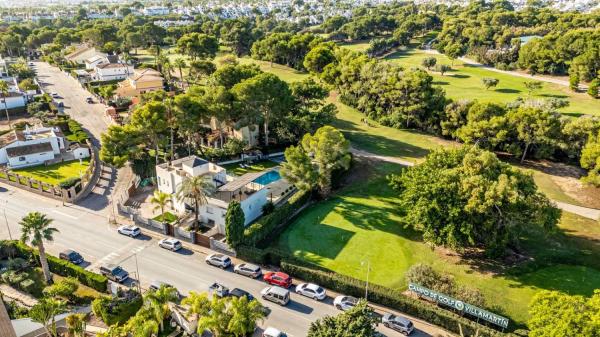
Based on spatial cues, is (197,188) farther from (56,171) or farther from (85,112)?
(85,112)

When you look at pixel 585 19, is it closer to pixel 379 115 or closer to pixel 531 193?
pixel 379 115

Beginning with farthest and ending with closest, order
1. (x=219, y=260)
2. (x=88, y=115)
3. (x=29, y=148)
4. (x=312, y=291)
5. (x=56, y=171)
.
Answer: (x=88, y=115)
(x=29, y=148)
(x=56, y=171)
(x=219, y=260)
(x=312, y=291)

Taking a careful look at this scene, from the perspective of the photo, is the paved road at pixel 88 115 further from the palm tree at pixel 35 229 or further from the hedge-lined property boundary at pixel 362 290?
the hedge-lined property boundary at pixel 362 290

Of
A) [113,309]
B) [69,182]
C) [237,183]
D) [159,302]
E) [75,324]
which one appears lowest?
[113,309]

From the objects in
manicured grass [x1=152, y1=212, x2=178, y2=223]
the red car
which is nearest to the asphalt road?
the red car

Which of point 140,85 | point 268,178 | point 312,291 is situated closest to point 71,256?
point 268,178

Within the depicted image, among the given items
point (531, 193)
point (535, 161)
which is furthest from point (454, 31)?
point (531, 193)

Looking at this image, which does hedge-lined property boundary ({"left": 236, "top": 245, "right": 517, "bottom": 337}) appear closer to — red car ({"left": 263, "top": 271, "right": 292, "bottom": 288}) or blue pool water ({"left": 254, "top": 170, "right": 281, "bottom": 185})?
red car ({"left": 263, "top": 271, "right": 292, "bottom": 288})
